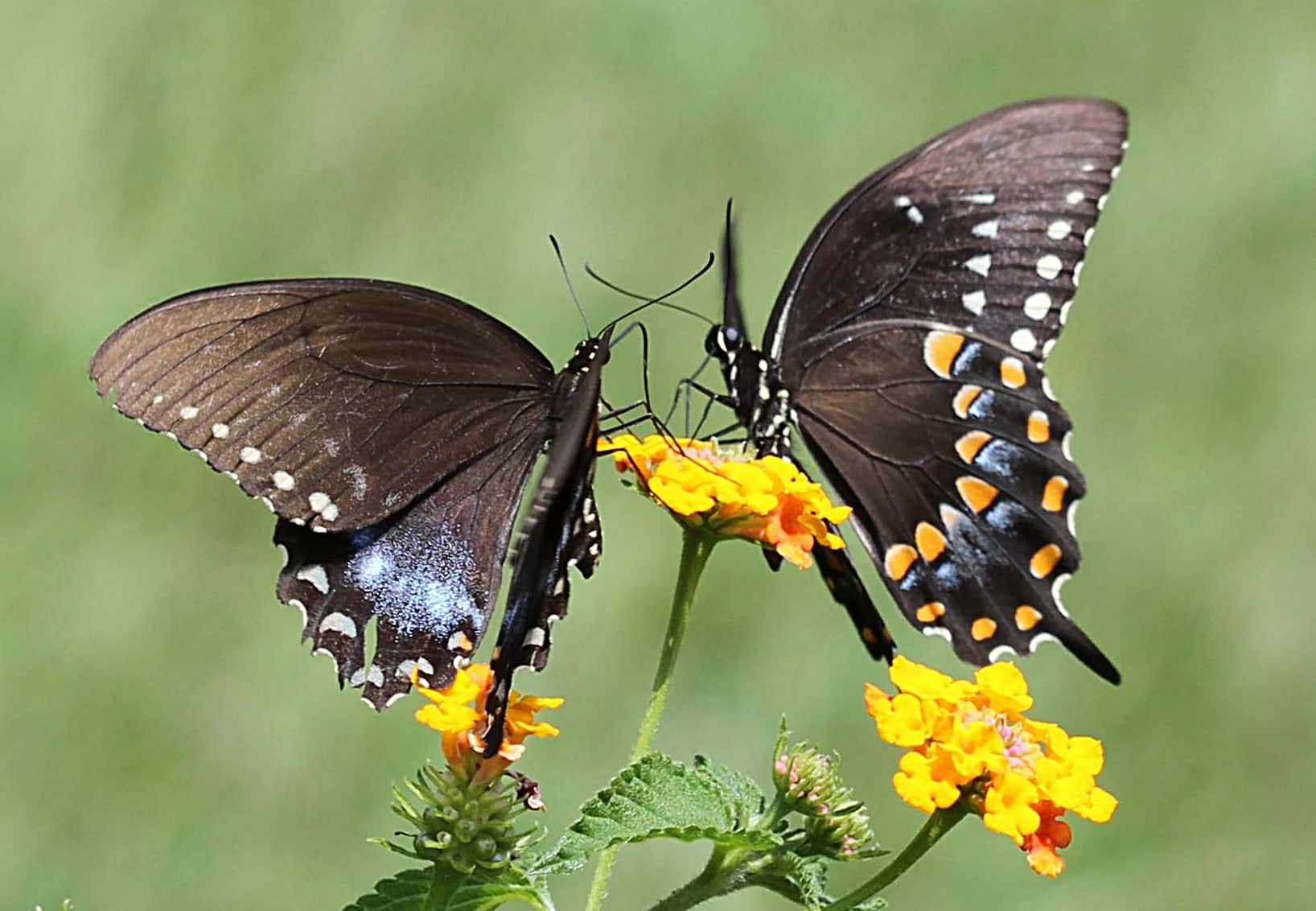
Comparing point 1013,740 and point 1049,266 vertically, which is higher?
point 1049,266

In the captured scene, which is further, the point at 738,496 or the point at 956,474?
the point at 956,474

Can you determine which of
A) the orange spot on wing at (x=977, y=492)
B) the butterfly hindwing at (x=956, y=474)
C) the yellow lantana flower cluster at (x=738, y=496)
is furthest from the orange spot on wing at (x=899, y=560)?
the yellow lantana flower cluster at (x=738, y=496)

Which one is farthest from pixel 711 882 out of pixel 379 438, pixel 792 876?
pixel 379 438

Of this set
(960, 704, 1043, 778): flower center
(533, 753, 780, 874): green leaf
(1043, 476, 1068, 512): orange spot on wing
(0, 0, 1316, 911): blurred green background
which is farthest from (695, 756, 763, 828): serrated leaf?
(0, 0, 1316, 911): blurred green background

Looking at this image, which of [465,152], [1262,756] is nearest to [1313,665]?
[1262,756]

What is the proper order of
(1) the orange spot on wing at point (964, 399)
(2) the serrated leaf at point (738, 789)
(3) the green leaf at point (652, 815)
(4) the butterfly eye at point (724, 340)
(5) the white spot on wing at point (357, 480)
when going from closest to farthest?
(3) the green leaf at point (652, 815) < (2) the serrated leaf at point (738, 789) < (5) the white spot on wing at point (357, 480) < (4) the butterfly eye at point (724, 340) < (1) the orange spot on wing at point (964, 399)

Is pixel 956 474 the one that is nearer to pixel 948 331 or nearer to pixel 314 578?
pixel 948 331

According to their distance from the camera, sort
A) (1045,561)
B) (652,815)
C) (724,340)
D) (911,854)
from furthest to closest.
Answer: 1. (1045,561)
2. (724,340)
3. (911,854)
4. (652,815)

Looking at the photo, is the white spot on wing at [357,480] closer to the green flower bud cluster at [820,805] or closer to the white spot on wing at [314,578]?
the white spot on wing at [314,578]
